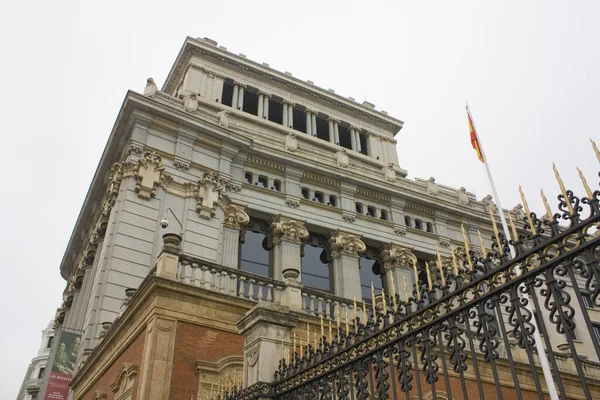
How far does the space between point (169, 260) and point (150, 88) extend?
12.6m

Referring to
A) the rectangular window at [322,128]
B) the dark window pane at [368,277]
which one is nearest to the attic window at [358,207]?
the dark window pane at [368,277]

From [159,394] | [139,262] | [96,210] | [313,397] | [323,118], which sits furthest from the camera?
[323,118]

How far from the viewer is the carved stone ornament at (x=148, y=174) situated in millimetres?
20453

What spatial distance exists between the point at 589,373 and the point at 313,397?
20.5 meters

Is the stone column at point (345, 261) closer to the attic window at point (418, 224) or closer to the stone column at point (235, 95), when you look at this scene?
the attic window at point (418, 224)

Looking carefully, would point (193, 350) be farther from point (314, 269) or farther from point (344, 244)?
point (344, 244)

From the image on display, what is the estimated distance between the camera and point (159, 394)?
1194 cm

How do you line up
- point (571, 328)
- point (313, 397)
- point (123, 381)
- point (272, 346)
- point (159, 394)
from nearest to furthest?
point (571, 328), point (313, 397), point (272, 346), point (159, 394), point (123, 381)

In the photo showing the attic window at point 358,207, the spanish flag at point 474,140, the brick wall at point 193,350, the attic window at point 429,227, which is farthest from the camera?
the attic window at point 429,227

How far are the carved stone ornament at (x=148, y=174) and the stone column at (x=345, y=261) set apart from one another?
835 centimetres

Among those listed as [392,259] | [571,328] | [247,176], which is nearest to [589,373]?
[392,259]

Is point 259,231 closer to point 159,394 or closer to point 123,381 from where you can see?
point 123,381

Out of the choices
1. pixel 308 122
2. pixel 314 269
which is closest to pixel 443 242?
pixel 314 269

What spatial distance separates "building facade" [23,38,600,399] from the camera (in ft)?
43.9
